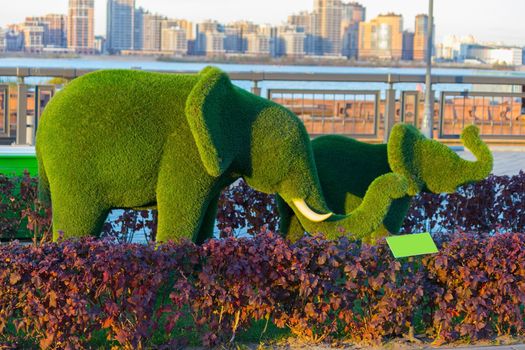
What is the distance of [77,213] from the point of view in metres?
6.54

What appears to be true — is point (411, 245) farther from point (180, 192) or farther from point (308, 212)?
point (180, 192)

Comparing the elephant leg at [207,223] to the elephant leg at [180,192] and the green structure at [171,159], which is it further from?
the elephant leg at [180,192]

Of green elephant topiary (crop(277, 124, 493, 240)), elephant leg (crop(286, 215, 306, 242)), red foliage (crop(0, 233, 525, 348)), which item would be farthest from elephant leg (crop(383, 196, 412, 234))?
red foliage (crop(0, 233, 525, 348))

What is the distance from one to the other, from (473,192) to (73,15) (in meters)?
87.3

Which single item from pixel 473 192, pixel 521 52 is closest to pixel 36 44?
pixel 521 52

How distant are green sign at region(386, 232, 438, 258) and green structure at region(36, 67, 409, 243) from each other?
683mm

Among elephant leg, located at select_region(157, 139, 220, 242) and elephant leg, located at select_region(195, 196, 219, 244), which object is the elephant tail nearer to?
elephant leg, located at select_region(157, 139, 220, 242)

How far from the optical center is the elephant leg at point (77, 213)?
6527 millimetres

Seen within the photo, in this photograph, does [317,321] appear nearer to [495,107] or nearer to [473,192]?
[473,192]

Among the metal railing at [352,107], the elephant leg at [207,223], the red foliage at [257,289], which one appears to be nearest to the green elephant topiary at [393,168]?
the elephant leg at [207,223]

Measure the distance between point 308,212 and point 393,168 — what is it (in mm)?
956

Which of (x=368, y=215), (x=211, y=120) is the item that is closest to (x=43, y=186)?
(x=211, y=120)

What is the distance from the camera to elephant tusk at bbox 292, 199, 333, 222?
6.53 metres

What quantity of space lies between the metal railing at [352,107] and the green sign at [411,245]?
10.6 metres
